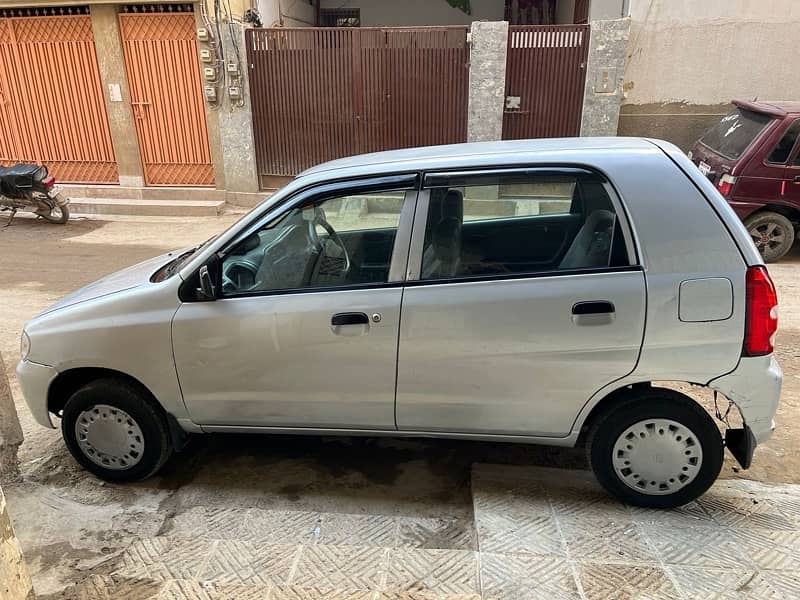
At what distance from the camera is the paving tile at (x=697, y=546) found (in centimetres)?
256

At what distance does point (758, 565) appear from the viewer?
2.53 meters

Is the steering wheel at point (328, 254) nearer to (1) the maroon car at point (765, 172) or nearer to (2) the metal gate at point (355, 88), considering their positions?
(1) the maroon car at point (765, 172)

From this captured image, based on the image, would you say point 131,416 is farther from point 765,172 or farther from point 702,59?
point 702,59

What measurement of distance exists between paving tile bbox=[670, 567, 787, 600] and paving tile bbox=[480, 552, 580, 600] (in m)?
0.45

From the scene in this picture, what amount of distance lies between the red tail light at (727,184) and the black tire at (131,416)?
21.8 feet

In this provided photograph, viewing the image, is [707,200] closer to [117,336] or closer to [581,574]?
[581,574]

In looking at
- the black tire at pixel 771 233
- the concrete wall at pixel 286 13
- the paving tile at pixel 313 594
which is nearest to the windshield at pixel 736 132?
the black tire at pixel 771 233

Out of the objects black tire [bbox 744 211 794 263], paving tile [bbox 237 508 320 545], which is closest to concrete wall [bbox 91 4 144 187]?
paving tile [bbox 237 508 320 545]

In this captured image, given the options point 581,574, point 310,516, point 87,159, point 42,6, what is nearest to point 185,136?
point 87,159

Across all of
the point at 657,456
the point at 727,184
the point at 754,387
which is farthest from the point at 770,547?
the point at 727,184

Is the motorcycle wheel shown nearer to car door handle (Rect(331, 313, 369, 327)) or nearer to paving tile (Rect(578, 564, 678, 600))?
car door handle (Rect(331, 313, 369, 327))

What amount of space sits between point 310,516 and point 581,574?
1.34 m

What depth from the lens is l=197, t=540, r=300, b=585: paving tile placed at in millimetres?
2555

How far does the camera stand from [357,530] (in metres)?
2.92
